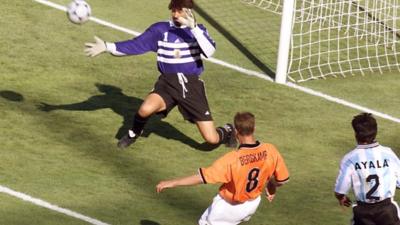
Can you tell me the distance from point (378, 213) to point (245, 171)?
4.04 ft

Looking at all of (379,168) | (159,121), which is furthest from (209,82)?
(379,168)

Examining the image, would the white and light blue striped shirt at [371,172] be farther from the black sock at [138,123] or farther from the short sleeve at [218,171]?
the black sock at [138,123]

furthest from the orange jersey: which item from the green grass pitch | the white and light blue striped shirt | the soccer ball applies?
the soccer ball

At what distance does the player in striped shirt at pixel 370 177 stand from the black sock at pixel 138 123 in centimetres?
409

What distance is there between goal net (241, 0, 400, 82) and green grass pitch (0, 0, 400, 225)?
1.17 ft

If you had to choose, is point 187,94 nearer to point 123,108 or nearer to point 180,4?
point 180,4

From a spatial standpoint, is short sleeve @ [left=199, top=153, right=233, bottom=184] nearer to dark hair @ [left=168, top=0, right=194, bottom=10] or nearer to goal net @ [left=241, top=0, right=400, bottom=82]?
dark hair @ [left=168, top=0, right=194, bottom=10]

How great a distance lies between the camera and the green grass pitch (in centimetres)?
1281

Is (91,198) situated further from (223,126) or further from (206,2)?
(206,2)

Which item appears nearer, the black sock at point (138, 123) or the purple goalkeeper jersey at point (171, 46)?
the purple goalkeeper jersey at point (171, 46)

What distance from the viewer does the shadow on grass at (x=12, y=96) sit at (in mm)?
15602

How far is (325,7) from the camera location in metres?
19.2

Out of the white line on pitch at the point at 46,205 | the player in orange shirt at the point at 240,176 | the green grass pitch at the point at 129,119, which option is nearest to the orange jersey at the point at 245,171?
the player in orange shirt at the point at 240,176

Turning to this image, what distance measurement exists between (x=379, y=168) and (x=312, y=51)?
8060 mm
